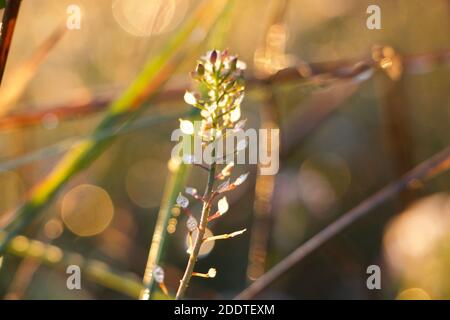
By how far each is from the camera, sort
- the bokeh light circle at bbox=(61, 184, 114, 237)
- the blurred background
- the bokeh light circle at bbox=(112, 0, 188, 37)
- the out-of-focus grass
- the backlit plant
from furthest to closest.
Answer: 1. the bokeh light circle at bbox=(112, 0, 188, 37)
2. the bokeh light circle at bbox=(61, 184, 114, 237)
3. the blurred background
4. the out-of-focus grass
5. the backlit plant

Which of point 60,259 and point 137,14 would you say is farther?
point 137,14

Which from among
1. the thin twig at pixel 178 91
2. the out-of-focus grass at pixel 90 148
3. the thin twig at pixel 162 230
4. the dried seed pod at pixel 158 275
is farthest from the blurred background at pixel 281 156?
the dried seed pod at pixel 158 275

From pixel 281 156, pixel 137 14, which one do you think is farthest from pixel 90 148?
pixel 137 14

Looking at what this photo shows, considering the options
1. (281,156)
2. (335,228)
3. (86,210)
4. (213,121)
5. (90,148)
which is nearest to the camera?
(213,121)

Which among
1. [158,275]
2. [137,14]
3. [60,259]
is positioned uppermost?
[137,14]

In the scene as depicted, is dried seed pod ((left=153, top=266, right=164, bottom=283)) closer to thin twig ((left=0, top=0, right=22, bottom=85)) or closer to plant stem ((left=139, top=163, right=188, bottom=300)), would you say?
plant stem ((left=139, top=163, right=188, bottom=300))

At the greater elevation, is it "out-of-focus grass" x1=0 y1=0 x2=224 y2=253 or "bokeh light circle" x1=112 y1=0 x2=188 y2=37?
"bokeh light circle" x1=112 y1=0 x2=188 y2=37

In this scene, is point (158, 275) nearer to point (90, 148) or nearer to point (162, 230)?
point (162, 230)

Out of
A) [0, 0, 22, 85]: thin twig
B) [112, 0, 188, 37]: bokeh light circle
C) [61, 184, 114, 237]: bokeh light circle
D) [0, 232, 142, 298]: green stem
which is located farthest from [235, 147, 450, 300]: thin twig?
[112, 0, 188, 37]: bokeh light circle

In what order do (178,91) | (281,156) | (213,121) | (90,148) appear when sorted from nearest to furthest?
(213,121) → (90,148) → (178,91) → (281,156)
